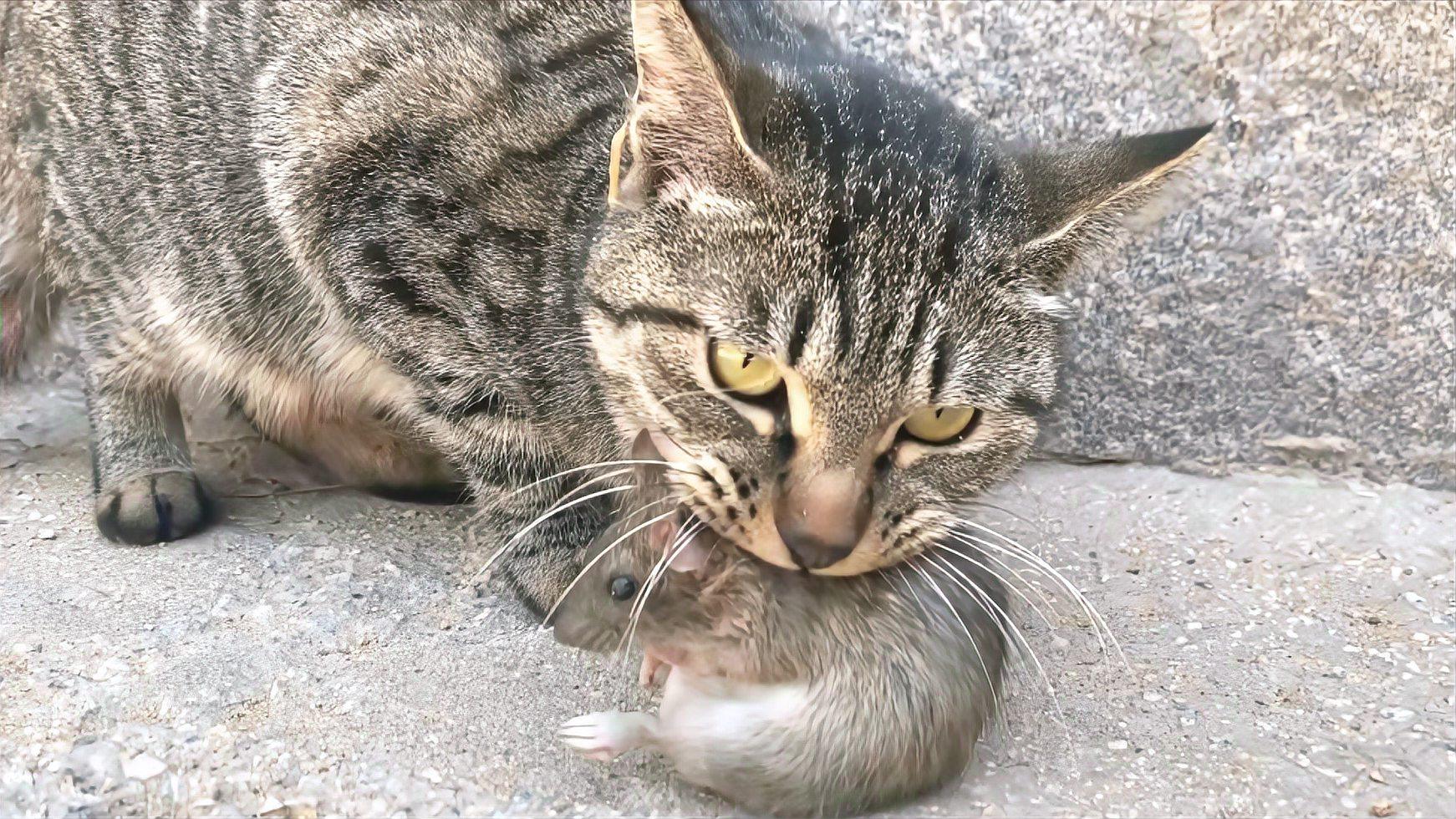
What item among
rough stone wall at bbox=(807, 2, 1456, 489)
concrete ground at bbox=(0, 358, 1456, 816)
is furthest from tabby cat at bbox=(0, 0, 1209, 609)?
rough stone wall at bbox=(807, 2, 1456, 489)

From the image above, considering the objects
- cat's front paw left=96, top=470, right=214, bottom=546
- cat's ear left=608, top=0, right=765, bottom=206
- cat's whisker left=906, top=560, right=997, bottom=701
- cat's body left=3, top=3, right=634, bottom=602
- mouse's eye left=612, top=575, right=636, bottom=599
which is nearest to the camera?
cat's ear left=608, top=0, right=765, bottom=206

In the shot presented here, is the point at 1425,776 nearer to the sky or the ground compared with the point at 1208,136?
nearer to the ground

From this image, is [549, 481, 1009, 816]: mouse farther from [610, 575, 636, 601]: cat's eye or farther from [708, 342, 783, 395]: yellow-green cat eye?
[708, 342, 783, 395]: yellow-green cat eye

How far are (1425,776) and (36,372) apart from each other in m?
3.66

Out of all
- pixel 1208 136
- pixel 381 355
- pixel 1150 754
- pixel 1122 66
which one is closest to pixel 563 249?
pixel 381 355

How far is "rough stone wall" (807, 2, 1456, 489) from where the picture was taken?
304cm

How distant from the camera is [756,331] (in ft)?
6.32

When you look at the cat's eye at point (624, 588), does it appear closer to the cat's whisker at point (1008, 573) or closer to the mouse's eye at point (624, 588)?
the mouse's eye at point (624, 588)

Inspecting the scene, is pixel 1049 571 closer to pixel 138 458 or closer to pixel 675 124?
pixel 675 124

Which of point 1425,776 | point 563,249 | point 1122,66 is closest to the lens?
point 1425,776

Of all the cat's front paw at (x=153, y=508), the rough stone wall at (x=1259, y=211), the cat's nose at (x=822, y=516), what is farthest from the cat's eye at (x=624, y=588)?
the rough stone wall at (x=1259, y=211)

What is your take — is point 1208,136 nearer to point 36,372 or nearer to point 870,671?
point 870,671

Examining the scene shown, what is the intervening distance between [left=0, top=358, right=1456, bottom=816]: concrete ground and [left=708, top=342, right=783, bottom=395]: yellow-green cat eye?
687 millimetres

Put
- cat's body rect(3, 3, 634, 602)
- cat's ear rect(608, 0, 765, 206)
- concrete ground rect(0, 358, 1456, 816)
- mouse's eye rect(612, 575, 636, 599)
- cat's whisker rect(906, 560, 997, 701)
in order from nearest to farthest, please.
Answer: cat's ear rect(608, 0, 765, 206) → concrete ground rect(0, 358, 1456, 816) → cat's whisker rect(906, 560, 997, 701) → mouse's eye rect(612, 575, 636, 599) → cat's body rect(3, 3, 634, 602)
